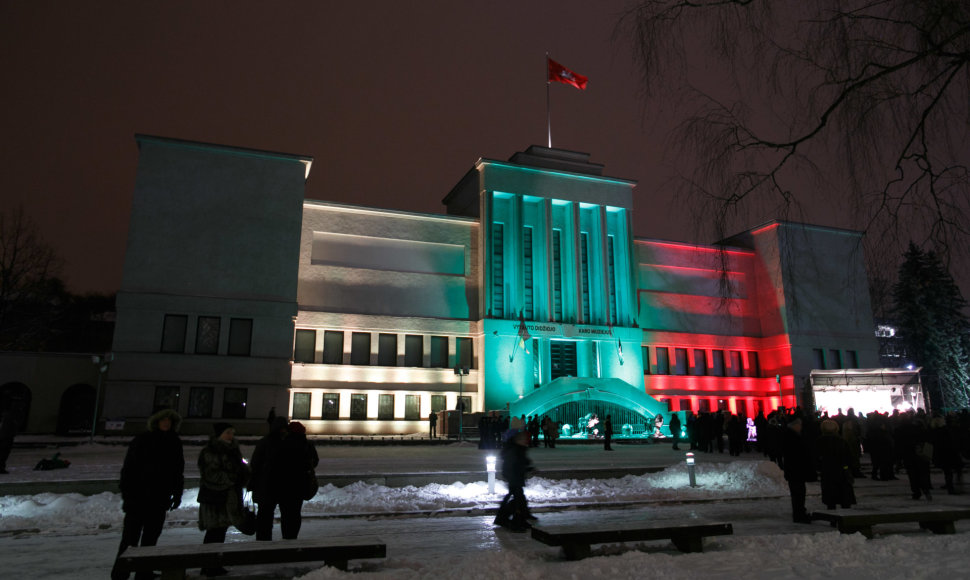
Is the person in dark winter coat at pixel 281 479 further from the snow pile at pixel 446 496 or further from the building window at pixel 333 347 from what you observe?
the building window at pixel 333 347

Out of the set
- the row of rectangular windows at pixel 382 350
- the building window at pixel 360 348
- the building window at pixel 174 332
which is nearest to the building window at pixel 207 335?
the building window at pixel 174 332

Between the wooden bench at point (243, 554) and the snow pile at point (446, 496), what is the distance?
5.12 meters

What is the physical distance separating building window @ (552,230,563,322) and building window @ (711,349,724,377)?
1449 cm

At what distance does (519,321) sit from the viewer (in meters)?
42.3

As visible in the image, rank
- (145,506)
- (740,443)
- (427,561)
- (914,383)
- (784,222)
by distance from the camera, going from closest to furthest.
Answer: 1. (145,506)
2. (427,561)
3. (784,222)
4. (740,443)
5. (914,383)

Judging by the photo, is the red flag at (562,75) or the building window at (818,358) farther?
the building window at (818,358)

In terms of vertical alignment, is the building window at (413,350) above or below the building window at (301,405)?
above

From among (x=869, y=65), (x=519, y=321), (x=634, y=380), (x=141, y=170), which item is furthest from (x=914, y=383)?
(x=141, y=170)

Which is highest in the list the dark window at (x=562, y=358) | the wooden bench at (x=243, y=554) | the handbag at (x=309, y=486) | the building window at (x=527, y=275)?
the building window at (x=527, y=275)

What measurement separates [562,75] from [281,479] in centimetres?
4246

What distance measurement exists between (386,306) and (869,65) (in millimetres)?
35725

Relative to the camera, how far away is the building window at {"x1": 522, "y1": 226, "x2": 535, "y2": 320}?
43562 millimetres

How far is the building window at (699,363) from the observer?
49.0 metres

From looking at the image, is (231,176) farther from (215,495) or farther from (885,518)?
(885,518)
